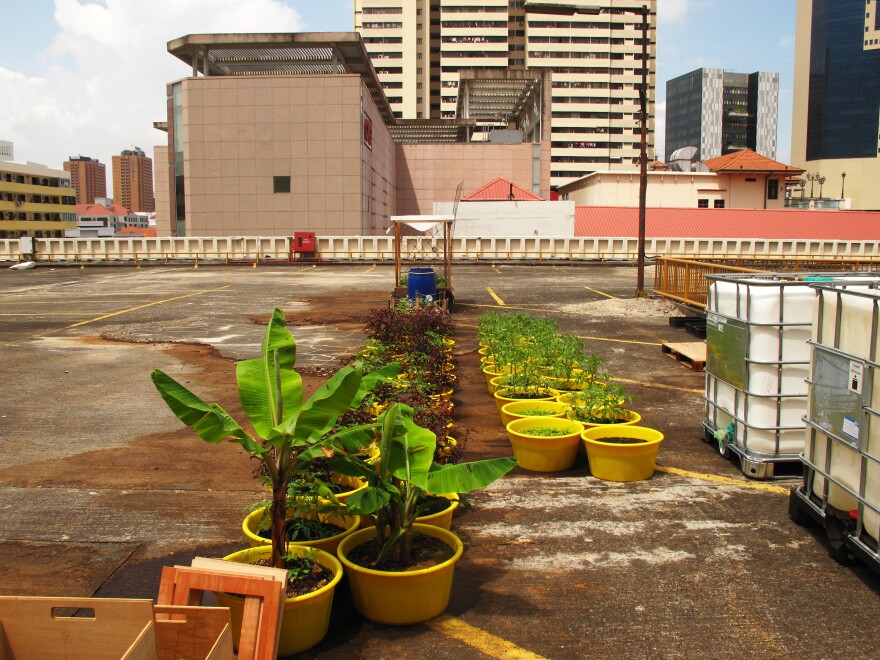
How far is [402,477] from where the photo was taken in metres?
4.30

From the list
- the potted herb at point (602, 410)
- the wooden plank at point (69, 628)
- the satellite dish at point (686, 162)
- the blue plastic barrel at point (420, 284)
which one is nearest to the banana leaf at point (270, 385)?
the wooden plank at point (69, 628)

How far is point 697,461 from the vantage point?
7617mm

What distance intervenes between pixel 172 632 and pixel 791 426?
18.8 ft

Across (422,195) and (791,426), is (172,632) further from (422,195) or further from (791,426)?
(422,195)

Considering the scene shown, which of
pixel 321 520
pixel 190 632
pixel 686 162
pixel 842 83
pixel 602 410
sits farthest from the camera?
pixel 842 83

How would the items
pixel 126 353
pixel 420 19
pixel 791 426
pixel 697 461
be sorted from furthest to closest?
pixel 420 19 < pixel 126 353 < pixel 697 461 < pixel 791 426

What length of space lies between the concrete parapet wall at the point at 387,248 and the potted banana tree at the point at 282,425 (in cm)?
3818

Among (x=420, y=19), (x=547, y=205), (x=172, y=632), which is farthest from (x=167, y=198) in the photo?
(x=420, y=19)

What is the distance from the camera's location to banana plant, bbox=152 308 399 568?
409 cm

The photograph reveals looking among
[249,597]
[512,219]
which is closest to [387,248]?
[512,219]

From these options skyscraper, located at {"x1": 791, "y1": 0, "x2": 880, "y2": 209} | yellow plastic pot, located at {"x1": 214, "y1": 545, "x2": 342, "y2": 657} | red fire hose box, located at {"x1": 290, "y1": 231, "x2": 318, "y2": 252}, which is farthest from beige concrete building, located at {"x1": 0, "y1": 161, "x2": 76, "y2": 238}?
skyscraper, located at {"x1": 791, "y1": 0, "x2": 880, "y2": 209}

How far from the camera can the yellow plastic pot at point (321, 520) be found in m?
4.69

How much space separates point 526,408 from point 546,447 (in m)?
1.12

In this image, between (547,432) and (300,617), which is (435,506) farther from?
(547,432)
